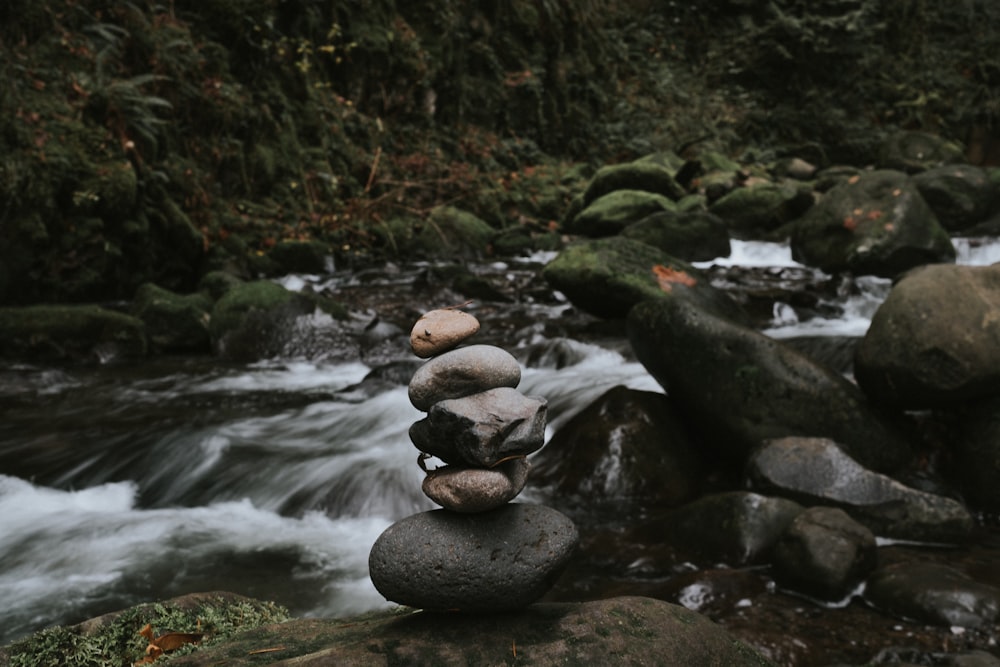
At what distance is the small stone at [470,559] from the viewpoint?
2.26 m

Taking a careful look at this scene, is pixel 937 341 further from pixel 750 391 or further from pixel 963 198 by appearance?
pixel 963 198

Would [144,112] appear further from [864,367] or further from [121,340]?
[864,367]

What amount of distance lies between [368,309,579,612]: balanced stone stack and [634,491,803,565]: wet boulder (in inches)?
90.3

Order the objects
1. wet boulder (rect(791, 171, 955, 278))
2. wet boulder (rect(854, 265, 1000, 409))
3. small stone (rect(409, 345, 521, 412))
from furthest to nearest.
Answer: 1. wet boulder (rect(791, 171, 955, 278))
2. wet boulder (rect(854, 265, 1000, 409))
3. small stone (rect(409, 345, 521, 412))

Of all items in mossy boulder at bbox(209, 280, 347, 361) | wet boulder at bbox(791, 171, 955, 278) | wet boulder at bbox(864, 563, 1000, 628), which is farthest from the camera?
wet boulder at bbox(791, 171, 955, 278)

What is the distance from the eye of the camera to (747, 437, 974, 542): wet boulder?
462 centimetres

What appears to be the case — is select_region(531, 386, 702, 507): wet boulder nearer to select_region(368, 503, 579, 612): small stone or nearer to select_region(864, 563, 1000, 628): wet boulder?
select_region(864, 563, 1000, 628): wet boulder

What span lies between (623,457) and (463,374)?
3360mm

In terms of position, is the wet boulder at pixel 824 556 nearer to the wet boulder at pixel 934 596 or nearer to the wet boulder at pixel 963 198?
the wet boulder at pixel 934 596

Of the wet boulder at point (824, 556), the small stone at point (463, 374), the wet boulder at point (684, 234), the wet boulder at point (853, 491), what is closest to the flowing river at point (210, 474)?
the wet boulder at point (853, 491)

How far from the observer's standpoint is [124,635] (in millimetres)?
2473

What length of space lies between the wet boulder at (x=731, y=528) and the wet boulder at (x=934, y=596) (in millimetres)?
569

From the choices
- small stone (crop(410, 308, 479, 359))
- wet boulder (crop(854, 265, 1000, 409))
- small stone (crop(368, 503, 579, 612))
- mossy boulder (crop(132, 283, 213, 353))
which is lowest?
mossy boulder (crop(132, 283, 213, 353))

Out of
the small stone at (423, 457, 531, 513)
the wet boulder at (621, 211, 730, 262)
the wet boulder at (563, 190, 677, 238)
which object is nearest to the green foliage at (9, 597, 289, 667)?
the small stone at (423, 457, 531, 513)
